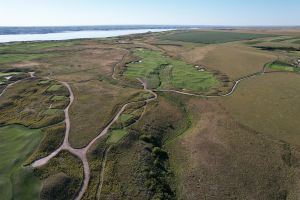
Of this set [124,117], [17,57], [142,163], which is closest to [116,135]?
[124,117]

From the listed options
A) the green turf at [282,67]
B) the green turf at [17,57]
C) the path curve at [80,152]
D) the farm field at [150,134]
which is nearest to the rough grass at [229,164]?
the farm field at [150,134]

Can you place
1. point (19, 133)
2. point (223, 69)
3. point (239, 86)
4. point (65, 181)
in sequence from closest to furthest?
point (65, 181), point (19, 133), point (239, 86), point (223, 69)

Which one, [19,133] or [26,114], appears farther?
[26,114]

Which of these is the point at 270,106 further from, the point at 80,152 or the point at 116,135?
the point at 80,152

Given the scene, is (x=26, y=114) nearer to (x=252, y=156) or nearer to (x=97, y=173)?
(x=97, y=173)

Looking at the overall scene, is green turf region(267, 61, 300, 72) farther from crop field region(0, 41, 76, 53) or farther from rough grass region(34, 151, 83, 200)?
crop field region(0, 41, 76, 53)

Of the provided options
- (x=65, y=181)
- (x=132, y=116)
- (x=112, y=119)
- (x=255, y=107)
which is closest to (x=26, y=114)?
(x=112, y=119)
